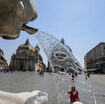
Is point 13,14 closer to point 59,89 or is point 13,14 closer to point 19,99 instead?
point 19,99

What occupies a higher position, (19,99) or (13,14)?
(13,14)

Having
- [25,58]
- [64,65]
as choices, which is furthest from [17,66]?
[64,65]

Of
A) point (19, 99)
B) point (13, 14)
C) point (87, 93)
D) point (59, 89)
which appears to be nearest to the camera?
point (13, 14)

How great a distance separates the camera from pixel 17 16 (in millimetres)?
1175

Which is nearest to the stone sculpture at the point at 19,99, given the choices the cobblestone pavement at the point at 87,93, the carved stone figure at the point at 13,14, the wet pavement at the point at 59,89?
the carved stone figure at the point at 13,14

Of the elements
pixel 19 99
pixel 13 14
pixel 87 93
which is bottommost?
pixel 87 93

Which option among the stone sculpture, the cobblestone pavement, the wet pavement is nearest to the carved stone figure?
the stone sculpture

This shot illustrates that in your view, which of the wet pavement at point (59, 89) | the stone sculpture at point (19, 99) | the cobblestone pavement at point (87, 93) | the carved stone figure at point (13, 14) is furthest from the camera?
the wet pavement at point (59, 89)

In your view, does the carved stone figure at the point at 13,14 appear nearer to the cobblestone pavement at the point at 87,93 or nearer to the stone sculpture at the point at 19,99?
the stone sculpture at the point at 19,99

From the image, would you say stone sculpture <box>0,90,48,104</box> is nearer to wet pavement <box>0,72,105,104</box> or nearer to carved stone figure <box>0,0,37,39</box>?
carved stone figure <box>0,0,37,39</box>

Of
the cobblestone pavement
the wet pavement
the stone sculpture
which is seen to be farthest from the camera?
the wet pavement

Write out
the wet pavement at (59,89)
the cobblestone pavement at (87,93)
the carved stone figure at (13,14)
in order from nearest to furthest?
1. the carved stone figure at (13,14)
2. the cobblestone pavement at (87,93)
3. the wet pavement at (59,89)

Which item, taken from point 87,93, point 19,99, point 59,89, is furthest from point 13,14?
point 59,89

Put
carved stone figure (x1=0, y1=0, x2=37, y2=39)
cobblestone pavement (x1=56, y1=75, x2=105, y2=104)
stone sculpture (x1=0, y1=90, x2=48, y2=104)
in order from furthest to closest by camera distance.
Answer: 1. cobblestone pavement (x1=56, y1=75, x2=105, y2=104)
2. stone sculpture (x1=0, y1=90, x2=48, y2=104)
3. carved stone figure (x1=0, y1=0, x2=37, y2=39)
